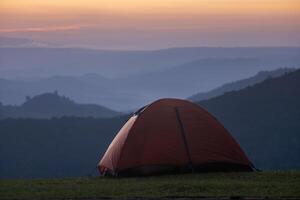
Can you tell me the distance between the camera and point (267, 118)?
88812 mm

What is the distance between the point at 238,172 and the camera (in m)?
21.7

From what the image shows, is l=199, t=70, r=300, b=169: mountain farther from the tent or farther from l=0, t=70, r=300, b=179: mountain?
the tent

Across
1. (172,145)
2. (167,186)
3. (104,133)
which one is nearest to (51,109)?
(104,133)

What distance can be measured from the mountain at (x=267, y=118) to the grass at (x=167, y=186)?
166 feet

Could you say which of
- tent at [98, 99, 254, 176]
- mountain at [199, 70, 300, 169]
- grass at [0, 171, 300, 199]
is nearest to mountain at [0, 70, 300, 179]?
mountain at [199, 70, 300, 169]

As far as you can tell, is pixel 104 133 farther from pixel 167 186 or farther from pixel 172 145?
pixel 167 186

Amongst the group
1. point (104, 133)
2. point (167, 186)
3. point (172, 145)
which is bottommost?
point (167, 186)

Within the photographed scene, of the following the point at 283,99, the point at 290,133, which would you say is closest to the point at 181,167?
the point at 290,133

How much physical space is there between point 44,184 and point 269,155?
58.3 meters

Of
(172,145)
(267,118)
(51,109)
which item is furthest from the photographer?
(51,109)

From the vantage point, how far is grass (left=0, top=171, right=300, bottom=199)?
667 inches

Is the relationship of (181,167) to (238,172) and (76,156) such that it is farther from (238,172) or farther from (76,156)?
(76,156)

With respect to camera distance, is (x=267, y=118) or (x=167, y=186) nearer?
(x=167, y=186)

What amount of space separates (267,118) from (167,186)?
71.7 meters
